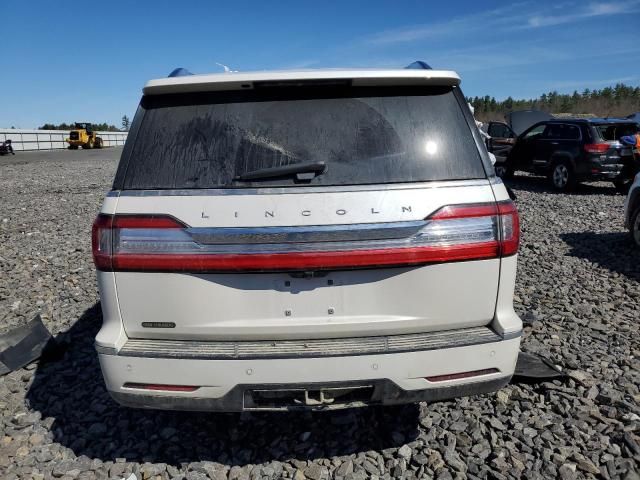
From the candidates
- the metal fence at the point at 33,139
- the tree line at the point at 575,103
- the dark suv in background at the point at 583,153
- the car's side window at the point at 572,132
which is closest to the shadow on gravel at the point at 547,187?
the dark suv in background at the point at 583,153

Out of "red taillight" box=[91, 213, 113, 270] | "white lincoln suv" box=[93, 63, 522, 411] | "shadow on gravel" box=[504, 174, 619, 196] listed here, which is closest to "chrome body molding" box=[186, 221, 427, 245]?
"white lincoln suv" box=[93, 63, 522, 411]

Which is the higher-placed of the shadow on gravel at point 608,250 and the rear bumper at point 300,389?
the rear bumper at point 300,389

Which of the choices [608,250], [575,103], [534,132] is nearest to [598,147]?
[534,132]

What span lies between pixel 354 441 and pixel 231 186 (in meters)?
1.68

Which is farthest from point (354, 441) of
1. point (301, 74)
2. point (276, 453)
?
point (301, 74)

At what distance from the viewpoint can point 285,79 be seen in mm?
2379

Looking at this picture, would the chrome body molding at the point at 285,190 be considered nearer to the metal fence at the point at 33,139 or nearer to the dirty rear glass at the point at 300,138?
the dirty rear glass at the point at 300,138

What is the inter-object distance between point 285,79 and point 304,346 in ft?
4.09

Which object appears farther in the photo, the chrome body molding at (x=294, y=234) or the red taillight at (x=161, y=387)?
the red taillight at (x=161, y=387)

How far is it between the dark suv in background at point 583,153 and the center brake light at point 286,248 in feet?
35.5

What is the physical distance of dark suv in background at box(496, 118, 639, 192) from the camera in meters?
12.1

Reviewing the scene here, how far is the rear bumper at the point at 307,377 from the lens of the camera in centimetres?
226

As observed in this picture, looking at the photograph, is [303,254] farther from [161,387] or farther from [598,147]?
[598,147]

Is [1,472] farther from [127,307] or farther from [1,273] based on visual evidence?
[1,273]
